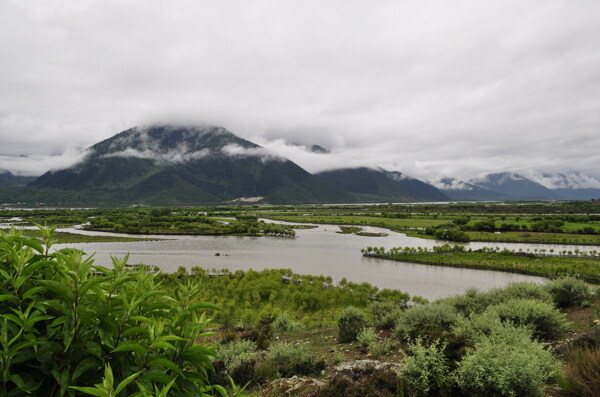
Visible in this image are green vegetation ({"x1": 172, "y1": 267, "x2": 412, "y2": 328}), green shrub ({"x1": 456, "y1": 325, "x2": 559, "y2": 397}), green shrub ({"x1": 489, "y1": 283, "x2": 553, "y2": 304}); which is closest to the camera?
green shrub ({"x1": 456, "y1": 325, "x2": 559, "y2": 397})

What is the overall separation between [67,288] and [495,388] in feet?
28.1

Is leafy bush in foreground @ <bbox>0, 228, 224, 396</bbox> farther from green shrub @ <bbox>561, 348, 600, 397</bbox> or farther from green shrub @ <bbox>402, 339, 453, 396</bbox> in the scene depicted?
green shrub @ <bbox>561, 348, 600, 397</bbox>

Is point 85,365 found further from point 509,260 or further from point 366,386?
point 509,260

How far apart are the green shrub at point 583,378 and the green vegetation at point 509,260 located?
5079cm

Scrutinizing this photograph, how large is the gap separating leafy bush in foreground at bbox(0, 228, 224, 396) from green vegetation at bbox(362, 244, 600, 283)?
59.2 m

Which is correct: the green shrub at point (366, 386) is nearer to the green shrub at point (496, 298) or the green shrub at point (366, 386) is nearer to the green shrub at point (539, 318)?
the green shrub at point (539, 318)

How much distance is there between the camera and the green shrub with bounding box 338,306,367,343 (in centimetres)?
1483

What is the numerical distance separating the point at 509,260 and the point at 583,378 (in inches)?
2490

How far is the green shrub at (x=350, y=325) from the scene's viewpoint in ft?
48.7

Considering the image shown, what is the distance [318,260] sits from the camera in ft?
206

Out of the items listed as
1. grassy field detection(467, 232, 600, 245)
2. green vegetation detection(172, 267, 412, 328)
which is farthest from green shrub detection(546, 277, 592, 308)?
grassy field detection(467, 232, 600, 245)

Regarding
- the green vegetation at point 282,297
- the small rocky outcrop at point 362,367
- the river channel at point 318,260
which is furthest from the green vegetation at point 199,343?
the river channel at point 318,260

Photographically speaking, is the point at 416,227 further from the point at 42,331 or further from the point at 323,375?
the point at 42,331

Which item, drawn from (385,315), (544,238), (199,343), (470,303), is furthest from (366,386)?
(544,238)
